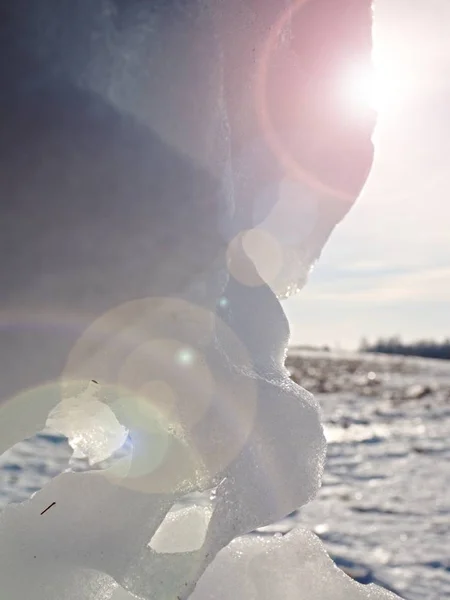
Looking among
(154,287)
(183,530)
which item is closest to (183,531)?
(183,530)

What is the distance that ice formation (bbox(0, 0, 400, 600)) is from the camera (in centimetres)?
114

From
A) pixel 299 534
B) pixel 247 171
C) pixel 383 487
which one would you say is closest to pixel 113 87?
pixel 247 171

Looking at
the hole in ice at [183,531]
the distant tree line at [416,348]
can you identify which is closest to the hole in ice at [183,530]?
the hole in ice at [183,531]

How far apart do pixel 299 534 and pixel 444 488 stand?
134 inches

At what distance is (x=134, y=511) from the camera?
1.30 metres

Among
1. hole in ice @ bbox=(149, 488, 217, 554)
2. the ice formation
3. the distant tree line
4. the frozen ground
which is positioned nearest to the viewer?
the ice formation

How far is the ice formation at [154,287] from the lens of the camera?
1144mm

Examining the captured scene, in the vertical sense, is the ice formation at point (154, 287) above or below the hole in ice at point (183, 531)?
above

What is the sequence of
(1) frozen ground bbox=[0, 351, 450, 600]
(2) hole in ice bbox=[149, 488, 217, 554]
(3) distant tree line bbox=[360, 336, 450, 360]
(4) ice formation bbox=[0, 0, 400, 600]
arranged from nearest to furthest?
(4) ice formation bbox=[0, 0, 400, 600] < (2) hole in ice bbox=[149, 488, 217, 554] < (1) frozen ground bbox=[0, 351, 450, 600] < (3) distant tree line bbox=[360, 336, 450, 360]

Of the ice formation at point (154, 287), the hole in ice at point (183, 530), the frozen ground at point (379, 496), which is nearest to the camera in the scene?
the ice formation at point (154, 287)

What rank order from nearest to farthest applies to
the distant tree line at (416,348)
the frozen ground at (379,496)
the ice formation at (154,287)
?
the ice formation at (154,287) → the frozen ground at (379,496) → the distant tree line at (416,348)

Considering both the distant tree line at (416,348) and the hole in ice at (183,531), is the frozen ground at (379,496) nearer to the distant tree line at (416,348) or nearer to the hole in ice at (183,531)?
the hole in ice at (183,531)

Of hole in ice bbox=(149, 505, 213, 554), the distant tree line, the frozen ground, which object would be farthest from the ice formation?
the distant tree line

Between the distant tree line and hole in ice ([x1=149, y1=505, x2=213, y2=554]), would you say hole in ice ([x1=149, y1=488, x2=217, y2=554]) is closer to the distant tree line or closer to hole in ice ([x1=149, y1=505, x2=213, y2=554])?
hole in ice ([x1=149, y1=505, x2=213, y2=554])
